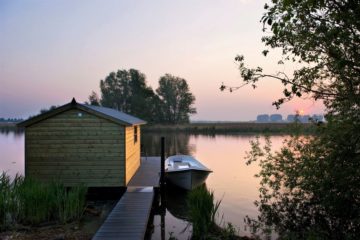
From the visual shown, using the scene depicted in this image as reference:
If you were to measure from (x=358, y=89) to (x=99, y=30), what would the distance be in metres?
16.0

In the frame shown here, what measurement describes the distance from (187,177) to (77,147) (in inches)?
236

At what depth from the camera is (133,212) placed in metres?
10.5

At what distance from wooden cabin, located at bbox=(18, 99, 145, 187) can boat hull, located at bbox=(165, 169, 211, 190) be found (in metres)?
4.55

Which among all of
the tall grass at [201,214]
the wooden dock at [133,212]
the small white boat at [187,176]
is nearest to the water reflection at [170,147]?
the small white boat at [187,176]

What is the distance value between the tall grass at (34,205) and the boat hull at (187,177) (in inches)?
296

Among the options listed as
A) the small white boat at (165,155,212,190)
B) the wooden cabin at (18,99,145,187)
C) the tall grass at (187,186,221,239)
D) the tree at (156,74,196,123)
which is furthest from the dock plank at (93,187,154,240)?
the tree at (156,74,196,123)

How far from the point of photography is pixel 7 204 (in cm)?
945

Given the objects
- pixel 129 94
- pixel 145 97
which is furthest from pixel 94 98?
pixel 145 97

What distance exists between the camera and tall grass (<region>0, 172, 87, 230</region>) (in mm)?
9391

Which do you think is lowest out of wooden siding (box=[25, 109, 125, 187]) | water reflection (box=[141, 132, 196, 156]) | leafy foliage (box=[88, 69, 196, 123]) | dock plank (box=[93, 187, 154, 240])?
dock plank (box=[93, 187, 154, 240])

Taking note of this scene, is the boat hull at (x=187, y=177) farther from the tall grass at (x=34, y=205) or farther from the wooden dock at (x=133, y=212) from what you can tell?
the tall grass at (x=34, y=205)

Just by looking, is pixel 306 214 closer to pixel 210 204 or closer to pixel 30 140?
pixel 210 204

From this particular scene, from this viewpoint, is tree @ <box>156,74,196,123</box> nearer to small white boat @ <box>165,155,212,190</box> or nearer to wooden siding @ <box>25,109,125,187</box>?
small white boat @ <box>165,155,212,190</box>

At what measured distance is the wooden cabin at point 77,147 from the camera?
42.8ft
